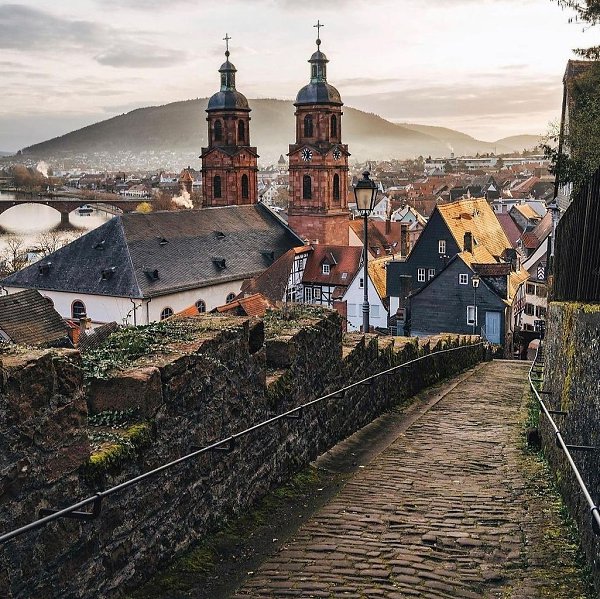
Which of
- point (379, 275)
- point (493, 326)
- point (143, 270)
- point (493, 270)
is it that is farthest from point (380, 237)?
point (493, 326)

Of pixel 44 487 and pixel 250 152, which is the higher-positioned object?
pixel 250 152

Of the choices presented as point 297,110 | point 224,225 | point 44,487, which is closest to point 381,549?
point 44,487

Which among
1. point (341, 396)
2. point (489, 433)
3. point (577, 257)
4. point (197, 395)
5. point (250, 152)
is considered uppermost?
point (250, 152)

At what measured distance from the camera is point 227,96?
7106 cm

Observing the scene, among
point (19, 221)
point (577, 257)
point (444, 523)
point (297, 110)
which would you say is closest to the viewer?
point (444, 523)

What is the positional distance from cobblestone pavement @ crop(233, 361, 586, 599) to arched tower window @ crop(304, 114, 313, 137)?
5904 centimetres

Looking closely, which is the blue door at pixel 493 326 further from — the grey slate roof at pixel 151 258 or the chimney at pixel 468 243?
the grey slate roof at pixel 151 258

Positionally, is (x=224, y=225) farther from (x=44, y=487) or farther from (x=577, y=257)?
(x=44, y=487)

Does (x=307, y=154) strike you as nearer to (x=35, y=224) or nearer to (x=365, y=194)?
(x=365, y=194)

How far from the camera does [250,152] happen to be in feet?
232

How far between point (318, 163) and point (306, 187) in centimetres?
219

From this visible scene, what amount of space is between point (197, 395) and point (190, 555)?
1050mm

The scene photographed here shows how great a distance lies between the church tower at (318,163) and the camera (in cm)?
6600

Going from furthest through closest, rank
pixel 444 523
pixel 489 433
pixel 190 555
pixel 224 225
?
pixel 224 225, pixel 489 433, pixel 444 523, pixel 190 555
